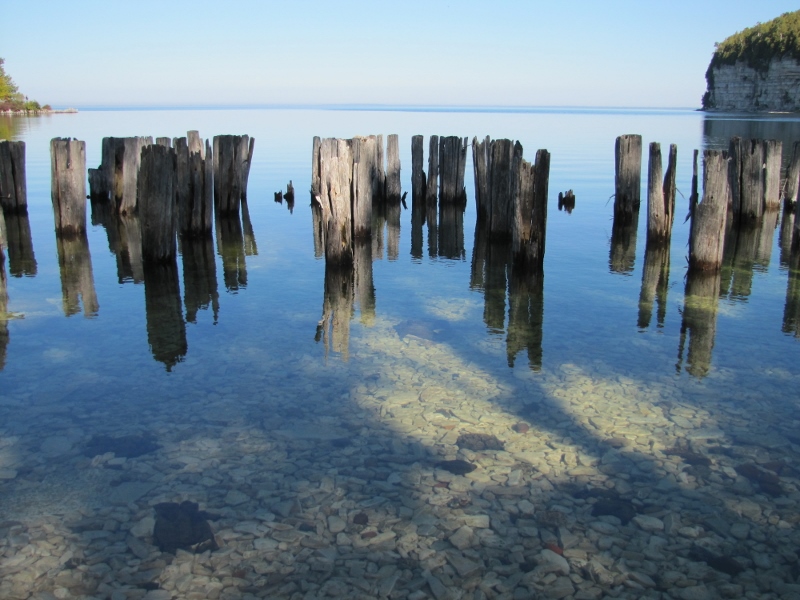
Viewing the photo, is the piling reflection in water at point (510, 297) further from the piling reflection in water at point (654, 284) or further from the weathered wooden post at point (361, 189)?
the weathered wooden post at point (361, 189)

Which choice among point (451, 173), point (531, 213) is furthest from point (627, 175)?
point (531, 213)

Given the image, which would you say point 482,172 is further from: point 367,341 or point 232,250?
point 367,341

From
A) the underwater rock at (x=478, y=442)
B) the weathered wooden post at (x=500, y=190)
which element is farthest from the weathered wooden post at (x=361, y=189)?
the underwater rock at (x=478, y=442)

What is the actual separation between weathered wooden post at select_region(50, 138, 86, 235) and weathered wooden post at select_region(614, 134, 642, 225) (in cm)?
835

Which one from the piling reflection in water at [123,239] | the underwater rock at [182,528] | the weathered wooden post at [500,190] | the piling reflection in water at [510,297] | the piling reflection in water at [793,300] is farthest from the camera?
the weathered wooden post at [500,190]

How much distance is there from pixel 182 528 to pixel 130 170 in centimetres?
1003

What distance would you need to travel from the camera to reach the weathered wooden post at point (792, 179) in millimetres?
12352

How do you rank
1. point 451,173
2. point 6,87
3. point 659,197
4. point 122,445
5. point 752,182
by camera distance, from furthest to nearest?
point 6,87
point 451,173
point 752,182
point 659,197
point 122,445

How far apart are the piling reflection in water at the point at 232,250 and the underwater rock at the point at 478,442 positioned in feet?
15.9

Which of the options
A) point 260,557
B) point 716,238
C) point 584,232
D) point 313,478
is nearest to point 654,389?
point 313,478

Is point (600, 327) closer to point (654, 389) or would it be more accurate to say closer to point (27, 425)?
point (654, 389)

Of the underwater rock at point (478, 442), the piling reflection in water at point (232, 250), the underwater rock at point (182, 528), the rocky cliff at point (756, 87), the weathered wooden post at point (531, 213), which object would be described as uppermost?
the rocky cliff at point (756, 87)

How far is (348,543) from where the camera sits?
3.77m

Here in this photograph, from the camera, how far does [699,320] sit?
7.57 metres
